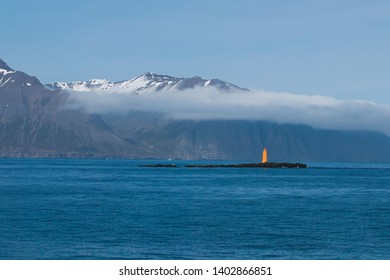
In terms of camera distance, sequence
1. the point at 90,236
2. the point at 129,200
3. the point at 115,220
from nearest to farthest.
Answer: the point at 90,236, the point at 115,220, the point at 129,200

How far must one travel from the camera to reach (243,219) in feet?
141

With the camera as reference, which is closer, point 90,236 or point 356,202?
point 90,236

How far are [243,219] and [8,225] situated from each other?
1478cm

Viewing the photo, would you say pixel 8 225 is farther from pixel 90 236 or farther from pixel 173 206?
pixel 173 206

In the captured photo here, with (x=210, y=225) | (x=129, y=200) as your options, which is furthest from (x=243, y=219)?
(x=129, y=200)

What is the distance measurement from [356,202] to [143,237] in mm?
29727

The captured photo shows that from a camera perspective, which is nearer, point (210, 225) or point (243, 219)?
point (210, 225)

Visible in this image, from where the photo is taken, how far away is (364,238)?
3472 centimetres

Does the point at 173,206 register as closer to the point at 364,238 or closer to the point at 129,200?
the point at 129,200
